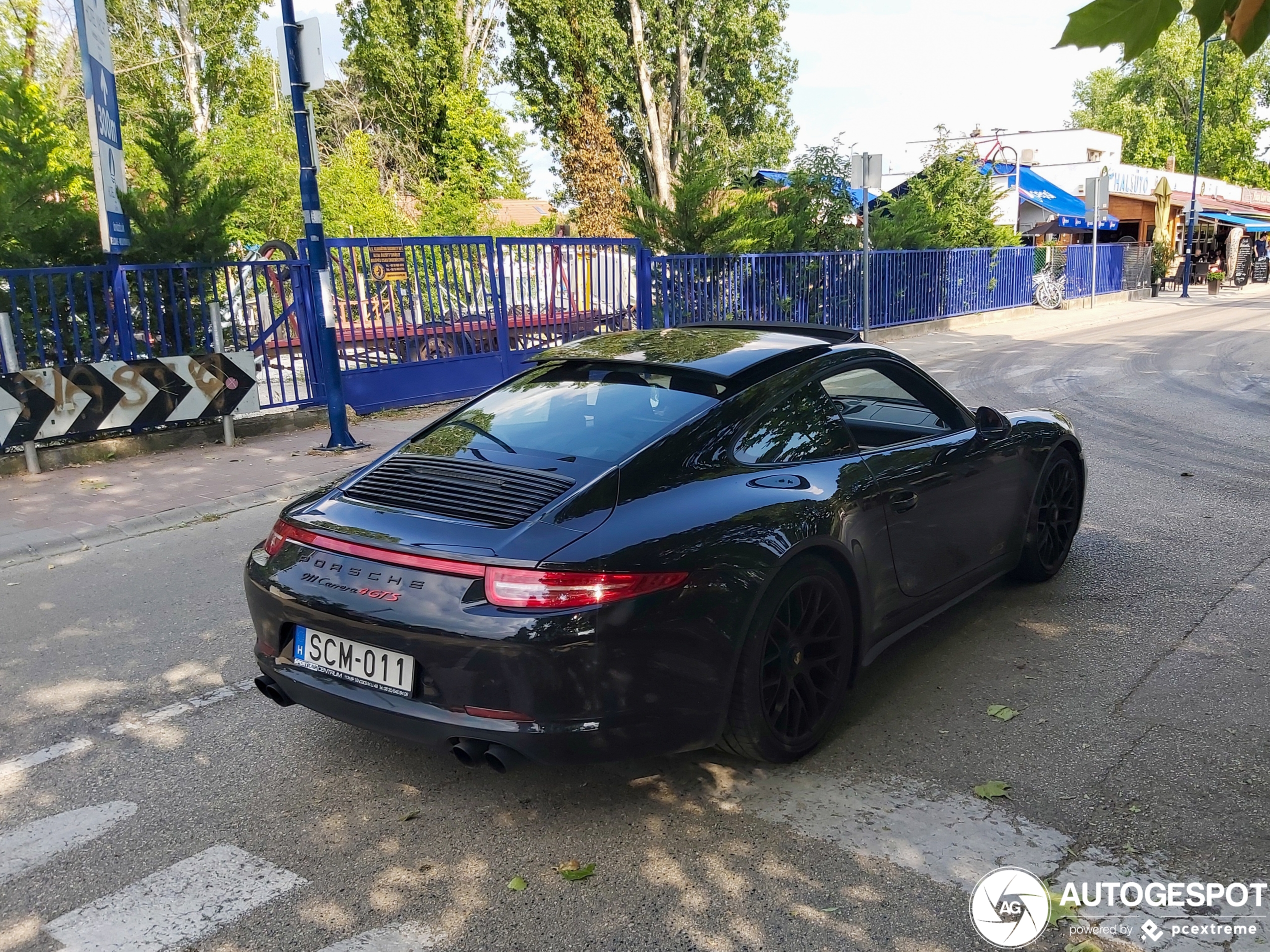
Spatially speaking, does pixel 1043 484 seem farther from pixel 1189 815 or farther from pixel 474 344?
pixel 474 344

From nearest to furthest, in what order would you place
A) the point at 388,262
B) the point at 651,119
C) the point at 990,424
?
the point at 990,424
the point at 388,262
the point at 651,119

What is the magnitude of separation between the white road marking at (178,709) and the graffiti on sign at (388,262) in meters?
8.12

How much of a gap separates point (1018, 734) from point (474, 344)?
10.5 meters

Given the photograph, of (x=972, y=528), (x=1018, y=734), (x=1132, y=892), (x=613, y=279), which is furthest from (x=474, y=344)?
(x=1132, y=892)

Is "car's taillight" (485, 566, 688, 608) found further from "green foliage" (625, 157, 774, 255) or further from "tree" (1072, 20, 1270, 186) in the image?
"tree" (1072, 20, 1270, 186)

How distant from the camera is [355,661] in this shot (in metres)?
3.14

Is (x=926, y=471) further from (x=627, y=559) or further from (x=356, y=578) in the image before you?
(x=356, y=578)

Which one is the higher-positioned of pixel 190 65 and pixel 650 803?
pixel 190 65

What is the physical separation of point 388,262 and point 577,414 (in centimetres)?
880

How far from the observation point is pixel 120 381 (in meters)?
9.45

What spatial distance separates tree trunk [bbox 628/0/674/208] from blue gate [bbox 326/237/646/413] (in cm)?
2094

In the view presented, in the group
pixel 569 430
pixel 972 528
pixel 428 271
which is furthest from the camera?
pixel 428 271

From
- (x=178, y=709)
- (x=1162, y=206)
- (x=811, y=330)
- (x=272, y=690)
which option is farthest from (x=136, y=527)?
(x=1162, y=206)

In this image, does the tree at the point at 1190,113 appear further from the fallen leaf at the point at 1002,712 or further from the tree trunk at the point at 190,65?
the fallen leaf at the point at 1002,712
